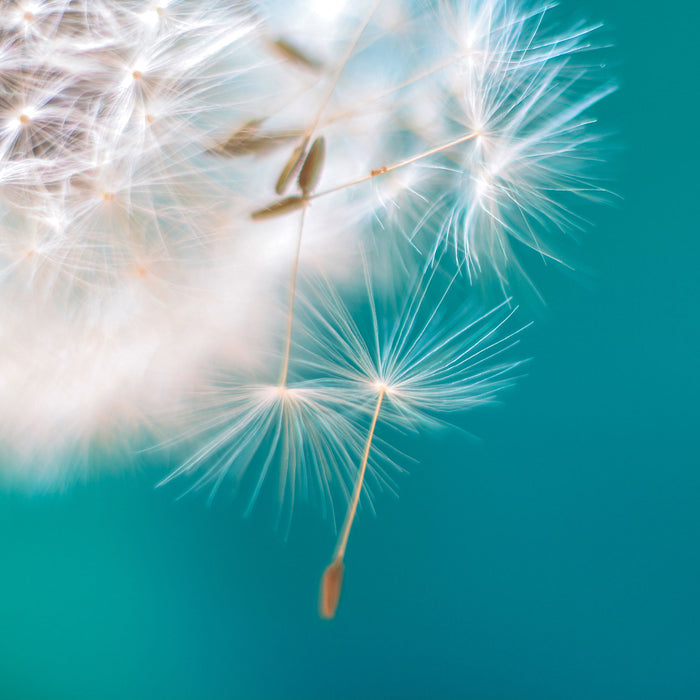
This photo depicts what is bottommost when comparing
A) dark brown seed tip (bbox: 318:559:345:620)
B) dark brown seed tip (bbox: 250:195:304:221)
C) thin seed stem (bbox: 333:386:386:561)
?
dark brown seed tip (bbox: 318:559:345:620)

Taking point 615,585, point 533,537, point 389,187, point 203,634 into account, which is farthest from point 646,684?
point 389,187

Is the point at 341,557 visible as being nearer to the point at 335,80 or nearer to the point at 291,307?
the point at 291,307

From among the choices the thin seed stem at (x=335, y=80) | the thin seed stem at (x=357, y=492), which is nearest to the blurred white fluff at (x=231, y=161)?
the thin seed stem at (x=335, y=80)

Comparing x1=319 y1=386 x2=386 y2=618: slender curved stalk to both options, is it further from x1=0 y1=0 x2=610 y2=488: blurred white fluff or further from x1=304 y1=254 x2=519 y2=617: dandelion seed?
x1=0 y1=0 x2=610 y2=488: blurred white fluff

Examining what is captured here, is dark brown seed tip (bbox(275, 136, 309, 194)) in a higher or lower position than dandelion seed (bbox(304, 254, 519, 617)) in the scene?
higher

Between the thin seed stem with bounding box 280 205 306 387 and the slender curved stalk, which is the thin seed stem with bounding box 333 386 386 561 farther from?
the thin seed stem with bounding box 280 205 306 387

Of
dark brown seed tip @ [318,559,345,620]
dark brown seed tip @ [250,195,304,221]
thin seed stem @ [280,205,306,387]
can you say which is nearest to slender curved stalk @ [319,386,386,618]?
dark brown seed tip @ [318,559,345,620]

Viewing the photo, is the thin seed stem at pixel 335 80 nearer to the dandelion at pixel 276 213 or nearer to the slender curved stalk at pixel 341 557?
the dandelion at pixel 276 213
